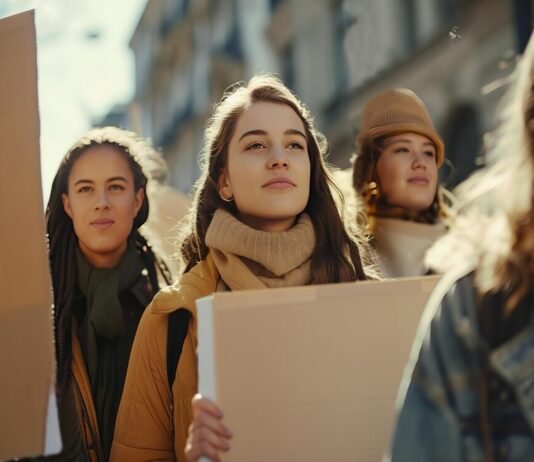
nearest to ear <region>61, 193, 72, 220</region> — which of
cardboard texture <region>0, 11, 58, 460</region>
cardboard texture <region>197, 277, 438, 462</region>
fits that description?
cardboard texture <region>0, 11, 58, 460</region>

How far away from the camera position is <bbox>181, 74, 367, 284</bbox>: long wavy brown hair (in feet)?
8.55

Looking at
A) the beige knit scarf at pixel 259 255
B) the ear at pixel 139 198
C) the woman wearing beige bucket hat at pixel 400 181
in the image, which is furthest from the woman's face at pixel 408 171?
the beige knit scarf at pixel 259 255

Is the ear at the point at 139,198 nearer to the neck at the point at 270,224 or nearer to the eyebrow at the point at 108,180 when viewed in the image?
the eyebrow at the point at 108,180

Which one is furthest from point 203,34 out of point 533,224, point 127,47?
point 533,224

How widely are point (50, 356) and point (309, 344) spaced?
45cm

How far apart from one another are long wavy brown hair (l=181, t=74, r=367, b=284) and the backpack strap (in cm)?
28

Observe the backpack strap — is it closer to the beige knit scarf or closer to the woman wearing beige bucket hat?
the beige knit scarf

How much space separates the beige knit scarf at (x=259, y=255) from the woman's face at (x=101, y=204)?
2.17 ft

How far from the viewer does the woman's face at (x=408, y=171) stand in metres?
3.25

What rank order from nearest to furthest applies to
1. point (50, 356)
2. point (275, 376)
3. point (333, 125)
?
point (275, 376), point (50, 356), point (333, 125)

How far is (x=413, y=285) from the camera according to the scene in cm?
197

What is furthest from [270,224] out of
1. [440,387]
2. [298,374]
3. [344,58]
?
[344,58]

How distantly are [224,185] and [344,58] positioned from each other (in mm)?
14111

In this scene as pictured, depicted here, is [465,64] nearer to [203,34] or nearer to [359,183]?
[359,183]
